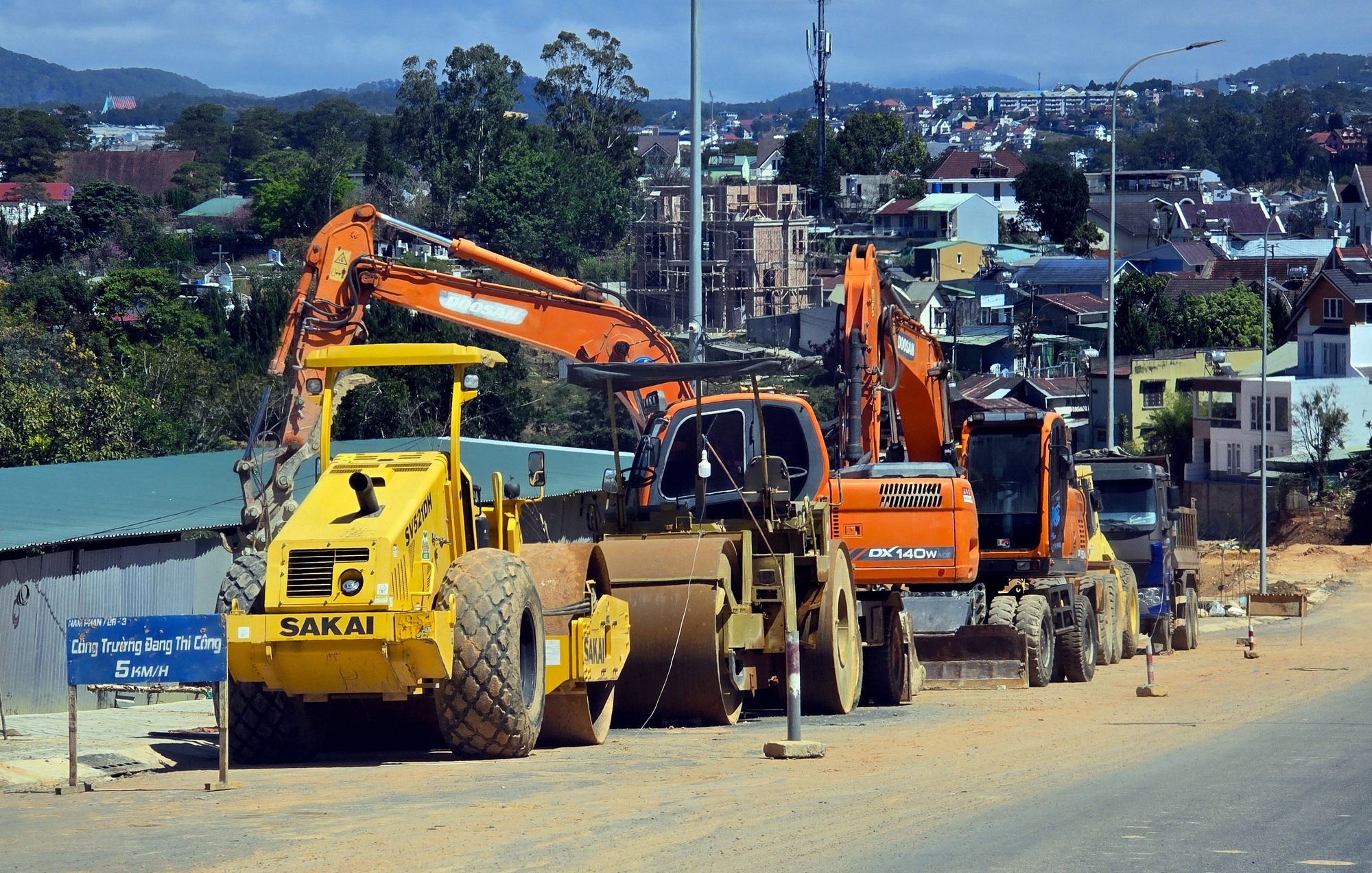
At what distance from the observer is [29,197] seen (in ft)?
487

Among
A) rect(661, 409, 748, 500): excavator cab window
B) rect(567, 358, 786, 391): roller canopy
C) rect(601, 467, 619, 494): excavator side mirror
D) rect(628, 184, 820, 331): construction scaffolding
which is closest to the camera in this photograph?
rect(567, 358, 786, 391): roller canopy

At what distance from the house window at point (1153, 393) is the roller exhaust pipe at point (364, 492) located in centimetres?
6375

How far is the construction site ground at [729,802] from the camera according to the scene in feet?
29.0

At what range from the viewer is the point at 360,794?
1074 centimetres

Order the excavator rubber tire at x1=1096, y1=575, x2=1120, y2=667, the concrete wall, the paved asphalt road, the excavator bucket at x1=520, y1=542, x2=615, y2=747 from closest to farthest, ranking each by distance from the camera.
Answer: the paved asphalt road, the excavator bucket at x1=520, y1=542, x2=615, y2=747, the excavator rubber tire at x1=1096, y1=575, x2=1120, y2=667, the concrete wall

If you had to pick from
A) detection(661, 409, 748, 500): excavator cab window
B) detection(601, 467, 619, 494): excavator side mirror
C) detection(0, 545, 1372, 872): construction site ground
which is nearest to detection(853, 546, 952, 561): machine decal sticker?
detection(0, 545, 1372, 872): construction site ground

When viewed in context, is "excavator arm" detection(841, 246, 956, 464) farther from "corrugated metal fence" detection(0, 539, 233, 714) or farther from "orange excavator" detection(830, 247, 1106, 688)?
"corrugated metal fence" detection(0, 539, 233, 714)

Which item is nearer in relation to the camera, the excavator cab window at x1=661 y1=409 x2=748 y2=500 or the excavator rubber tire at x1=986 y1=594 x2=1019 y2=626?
the excavator cab window at x1=661 y1=409 x2=748 y2=500

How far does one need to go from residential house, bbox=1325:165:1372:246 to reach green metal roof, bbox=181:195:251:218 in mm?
90397

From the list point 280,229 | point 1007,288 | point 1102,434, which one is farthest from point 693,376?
point 280,229

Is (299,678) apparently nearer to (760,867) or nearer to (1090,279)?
(760,867)

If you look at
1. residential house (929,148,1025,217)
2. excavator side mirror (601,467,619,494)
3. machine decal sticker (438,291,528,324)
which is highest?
residential house (929,148,1025,217)

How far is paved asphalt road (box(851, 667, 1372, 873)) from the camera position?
344 inches

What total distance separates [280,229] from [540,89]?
2231cm
